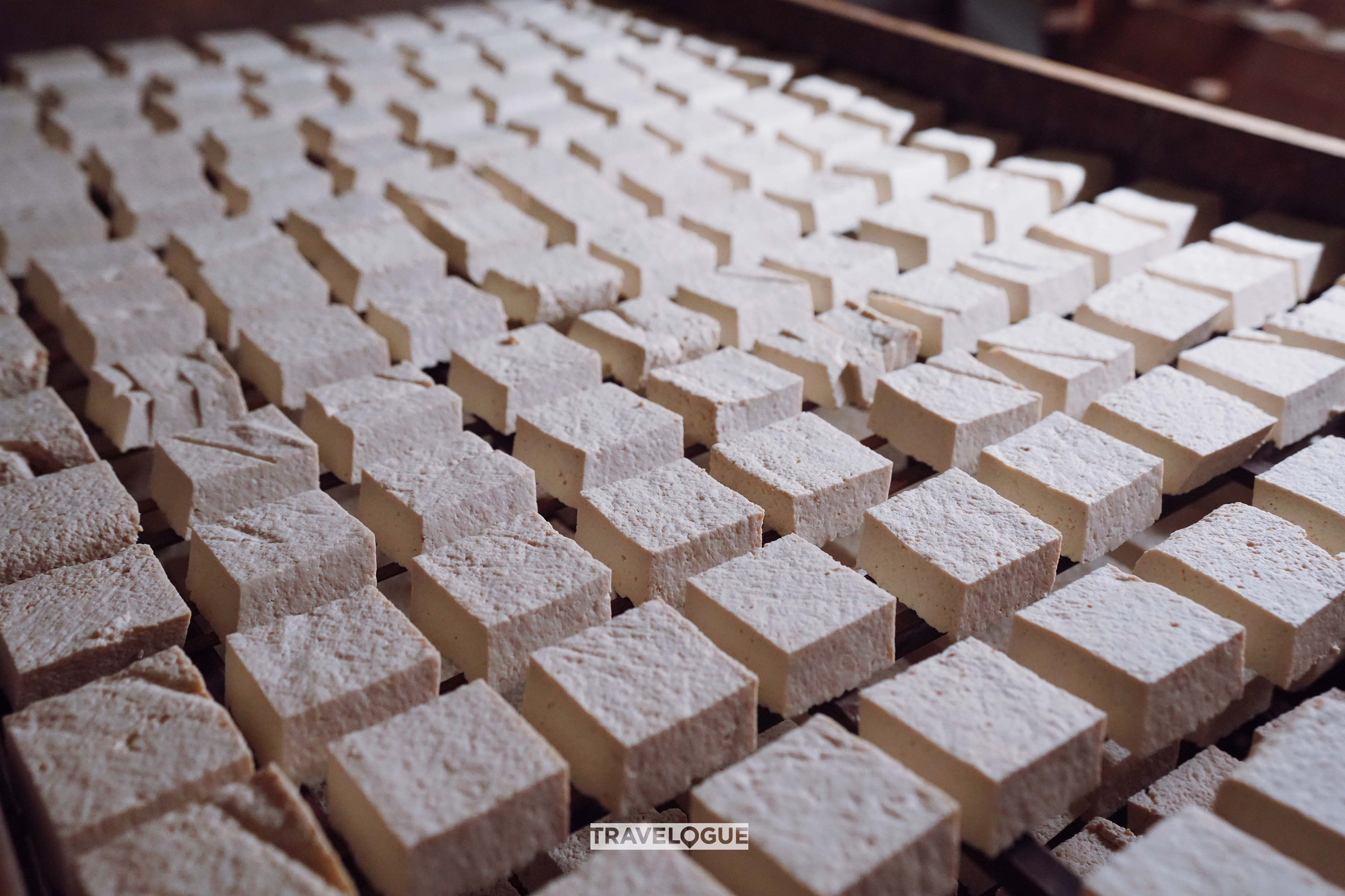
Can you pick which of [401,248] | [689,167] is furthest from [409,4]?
[401,248]

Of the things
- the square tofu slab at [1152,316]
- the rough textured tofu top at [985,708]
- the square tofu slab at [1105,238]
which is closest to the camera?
the rough textured tofu top at [985,708]

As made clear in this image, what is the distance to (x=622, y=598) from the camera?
151 cm

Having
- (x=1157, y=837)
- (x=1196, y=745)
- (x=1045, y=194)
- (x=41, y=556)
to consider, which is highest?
Result: (x=1045, y=194)

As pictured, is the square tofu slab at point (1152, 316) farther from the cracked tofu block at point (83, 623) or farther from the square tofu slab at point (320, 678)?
the cracked tofu block at point (83, 623)

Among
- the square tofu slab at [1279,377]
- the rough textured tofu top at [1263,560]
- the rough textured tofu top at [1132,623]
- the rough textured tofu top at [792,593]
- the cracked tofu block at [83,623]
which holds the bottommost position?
the cracked tofu block at [83,623]

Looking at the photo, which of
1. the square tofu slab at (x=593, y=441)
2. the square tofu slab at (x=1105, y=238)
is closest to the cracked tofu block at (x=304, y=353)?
the square tofu slab at (x=593, y=441)

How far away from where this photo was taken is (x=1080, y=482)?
1528mm

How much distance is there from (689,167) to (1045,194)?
800 millimetres

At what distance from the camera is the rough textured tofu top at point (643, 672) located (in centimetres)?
115

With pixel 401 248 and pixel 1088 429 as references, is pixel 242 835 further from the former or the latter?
pixel 401 248

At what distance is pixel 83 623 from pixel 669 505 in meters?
0.71

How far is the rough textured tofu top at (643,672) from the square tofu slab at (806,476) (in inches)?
11.6

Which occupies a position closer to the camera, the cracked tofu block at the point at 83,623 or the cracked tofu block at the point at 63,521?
the cracked tofu block at the point at 83,623

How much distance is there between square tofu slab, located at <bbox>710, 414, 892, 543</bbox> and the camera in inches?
59.7
